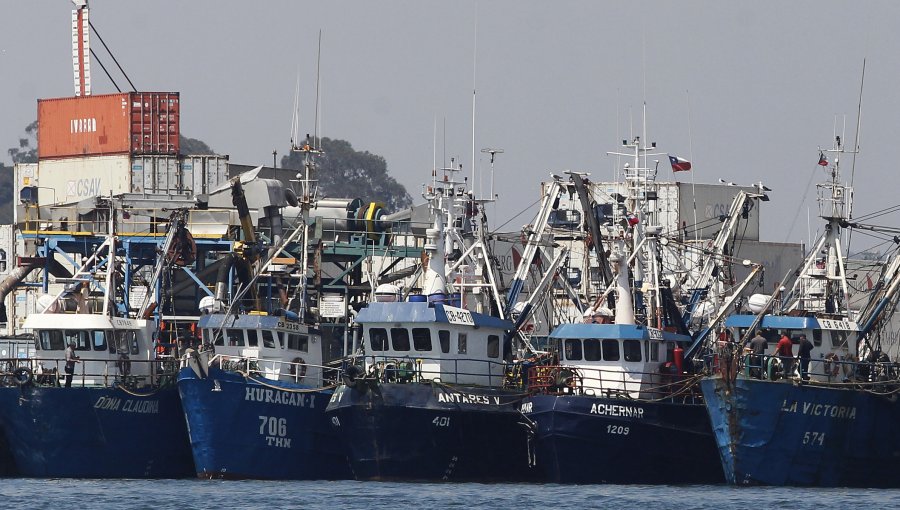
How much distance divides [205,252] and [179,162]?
20.2 m

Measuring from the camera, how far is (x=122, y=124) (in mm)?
87750

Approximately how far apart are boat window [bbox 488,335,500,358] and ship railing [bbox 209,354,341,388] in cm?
427

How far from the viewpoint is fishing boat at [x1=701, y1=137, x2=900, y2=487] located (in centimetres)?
4928

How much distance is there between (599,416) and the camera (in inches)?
1966

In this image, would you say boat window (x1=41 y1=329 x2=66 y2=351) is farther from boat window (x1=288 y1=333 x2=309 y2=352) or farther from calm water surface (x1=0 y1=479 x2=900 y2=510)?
boat window (x1=288 y1=333 x2=309 y2=352)

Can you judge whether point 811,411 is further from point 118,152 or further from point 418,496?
point 118,152

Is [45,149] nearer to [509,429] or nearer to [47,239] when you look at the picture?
[47,239]

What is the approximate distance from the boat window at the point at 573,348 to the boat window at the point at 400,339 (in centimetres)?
439

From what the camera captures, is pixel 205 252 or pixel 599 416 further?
pixel 205 252

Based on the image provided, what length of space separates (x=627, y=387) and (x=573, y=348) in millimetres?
1826

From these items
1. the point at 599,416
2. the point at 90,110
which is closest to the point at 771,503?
the point at 599,416

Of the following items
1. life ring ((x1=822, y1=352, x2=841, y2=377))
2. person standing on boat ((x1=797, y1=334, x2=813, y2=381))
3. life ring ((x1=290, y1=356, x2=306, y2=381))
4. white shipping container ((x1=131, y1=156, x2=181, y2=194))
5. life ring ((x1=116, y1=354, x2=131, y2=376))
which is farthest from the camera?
white shipping container ((x1=131, y1=156, x2=181, y2=194))

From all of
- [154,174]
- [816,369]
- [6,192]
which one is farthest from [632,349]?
[6,192]

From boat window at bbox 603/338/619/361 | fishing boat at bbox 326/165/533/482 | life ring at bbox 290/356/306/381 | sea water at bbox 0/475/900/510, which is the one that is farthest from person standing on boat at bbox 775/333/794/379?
life ring at bbox 290/356/306/381
